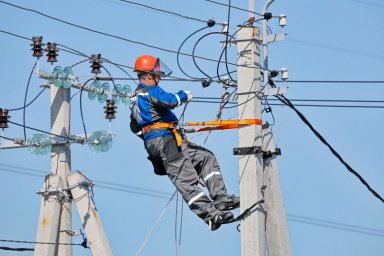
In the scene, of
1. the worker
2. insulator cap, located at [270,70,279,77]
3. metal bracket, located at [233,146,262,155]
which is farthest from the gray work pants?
insulator cap, located at [270,70,279,77]

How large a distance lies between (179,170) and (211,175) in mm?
487

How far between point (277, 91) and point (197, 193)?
1.94 metres

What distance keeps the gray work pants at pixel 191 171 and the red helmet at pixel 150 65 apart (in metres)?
0.82

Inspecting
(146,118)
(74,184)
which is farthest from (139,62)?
(74,184)

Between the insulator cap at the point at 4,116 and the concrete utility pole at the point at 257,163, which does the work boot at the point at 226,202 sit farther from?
the insulator cap at the point at 4,116

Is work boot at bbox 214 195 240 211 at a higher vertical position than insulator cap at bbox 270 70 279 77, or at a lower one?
lower

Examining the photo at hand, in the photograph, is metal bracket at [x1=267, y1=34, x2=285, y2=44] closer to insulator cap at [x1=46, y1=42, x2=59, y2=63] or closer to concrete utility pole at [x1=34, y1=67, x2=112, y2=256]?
insulator cap at [x1=46, y1=42, x2=59, y2=63]

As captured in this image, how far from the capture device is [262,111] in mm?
18141

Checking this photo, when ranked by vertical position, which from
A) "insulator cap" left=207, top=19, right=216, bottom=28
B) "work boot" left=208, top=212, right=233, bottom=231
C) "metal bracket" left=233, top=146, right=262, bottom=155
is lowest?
"work boot" left=208, top=212, right=233, bottom=231

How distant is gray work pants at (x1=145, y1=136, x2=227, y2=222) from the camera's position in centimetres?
1700

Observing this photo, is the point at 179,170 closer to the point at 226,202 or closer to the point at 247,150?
the point at 226,202

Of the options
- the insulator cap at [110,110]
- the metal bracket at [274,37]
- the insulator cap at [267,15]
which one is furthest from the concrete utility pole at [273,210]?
the insulator cap at [110,110]

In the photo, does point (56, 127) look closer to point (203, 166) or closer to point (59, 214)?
point (59, 214)

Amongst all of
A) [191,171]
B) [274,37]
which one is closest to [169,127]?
[191,171]
